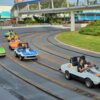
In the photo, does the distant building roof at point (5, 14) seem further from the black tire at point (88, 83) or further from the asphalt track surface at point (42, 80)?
the black tire at point (88, 83)

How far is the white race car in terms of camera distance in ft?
63.8

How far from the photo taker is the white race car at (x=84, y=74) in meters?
19.5

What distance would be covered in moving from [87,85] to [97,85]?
60cm

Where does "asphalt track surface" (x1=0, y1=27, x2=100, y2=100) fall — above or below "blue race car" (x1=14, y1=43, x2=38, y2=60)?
below

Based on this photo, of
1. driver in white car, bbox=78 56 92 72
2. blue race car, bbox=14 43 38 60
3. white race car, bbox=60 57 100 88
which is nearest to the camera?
white race car, bbox=60 57 100 88

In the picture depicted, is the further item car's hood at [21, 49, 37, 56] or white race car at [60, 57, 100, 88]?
car's hood at [21, 49, 37, 56]

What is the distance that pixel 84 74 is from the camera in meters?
20.5

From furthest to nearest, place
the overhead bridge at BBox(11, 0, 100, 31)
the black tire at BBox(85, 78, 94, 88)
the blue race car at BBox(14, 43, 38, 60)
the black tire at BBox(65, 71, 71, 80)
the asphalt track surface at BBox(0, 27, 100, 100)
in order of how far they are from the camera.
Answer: the overhead bridge at BBox(11, 0, 100, 31) → the blue race car at BBox(14, 43, 38, 60) → the black tire at BBox(65, 71, 71, 80) → the black tire at BBox(85, 78, 94, 88) → the asphalt track surface at BBox(0, 27, 100, 100)

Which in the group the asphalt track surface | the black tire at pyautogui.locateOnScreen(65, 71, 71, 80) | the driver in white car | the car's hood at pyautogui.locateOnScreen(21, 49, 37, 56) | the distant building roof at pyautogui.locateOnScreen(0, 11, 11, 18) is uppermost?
the driver in white car

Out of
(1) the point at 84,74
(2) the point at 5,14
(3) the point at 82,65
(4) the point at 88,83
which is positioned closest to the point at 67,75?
(3) the point at 82,65

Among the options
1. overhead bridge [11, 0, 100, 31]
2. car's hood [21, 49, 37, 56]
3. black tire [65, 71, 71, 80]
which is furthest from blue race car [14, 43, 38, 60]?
overhead bridge [11, 0, 100, 31]

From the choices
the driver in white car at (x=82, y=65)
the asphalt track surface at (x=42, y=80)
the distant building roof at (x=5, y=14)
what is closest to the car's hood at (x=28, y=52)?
the asphalt track surface at (x=42, y=80)

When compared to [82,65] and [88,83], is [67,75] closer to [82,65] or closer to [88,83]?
[82,65]

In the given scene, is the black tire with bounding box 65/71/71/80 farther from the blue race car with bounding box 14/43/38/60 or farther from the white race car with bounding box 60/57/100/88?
the blue race car with bounding box 14/43/38/60
